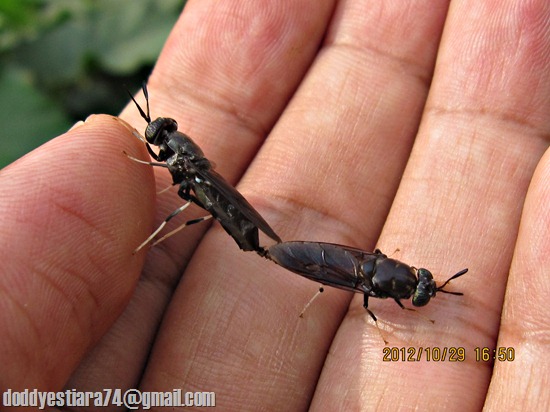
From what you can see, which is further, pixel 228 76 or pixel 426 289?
pixel 228 76

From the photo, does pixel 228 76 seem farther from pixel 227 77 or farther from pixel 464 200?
pixel 464 200

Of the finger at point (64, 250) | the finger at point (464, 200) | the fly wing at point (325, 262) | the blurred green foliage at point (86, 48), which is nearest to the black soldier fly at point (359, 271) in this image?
the fly wing at point (325, 262)

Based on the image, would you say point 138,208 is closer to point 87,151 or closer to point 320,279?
point 87,151

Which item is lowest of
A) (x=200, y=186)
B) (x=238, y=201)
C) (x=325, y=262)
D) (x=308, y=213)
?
(x=325, y=262)

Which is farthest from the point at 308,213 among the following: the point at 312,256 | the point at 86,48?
the point at 86,48

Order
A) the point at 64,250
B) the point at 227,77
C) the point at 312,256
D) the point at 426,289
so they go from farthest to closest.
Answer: the point at 227,77, the point at 312,256, the point at 426,289, the point at 64,250

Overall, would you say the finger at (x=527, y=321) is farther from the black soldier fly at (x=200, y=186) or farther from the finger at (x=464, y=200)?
the black soldier fly at (x=200, y=186)

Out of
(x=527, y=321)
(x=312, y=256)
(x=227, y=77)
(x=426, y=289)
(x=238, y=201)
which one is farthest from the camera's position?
(x=227, y=77)

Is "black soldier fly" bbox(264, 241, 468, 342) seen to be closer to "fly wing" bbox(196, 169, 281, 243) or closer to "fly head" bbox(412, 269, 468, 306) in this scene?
"fly head" bbox(412, 269, 468, 306)
